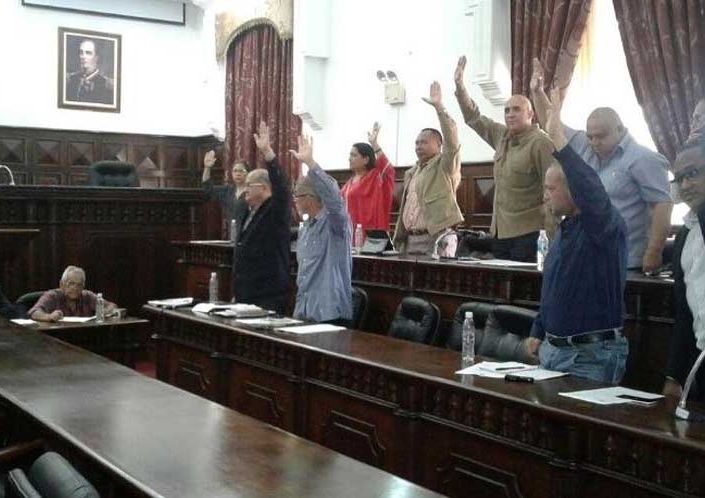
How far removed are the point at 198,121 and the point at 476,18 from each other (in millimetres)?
6024

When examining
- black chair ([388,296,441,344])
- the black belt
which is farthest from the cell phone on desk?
black chair ([388,296,441,344])

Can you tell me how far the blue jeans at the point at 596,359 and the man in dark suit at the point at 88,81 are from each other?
10.0 metres

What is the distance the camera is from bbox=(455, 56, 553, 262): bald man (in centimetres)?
531

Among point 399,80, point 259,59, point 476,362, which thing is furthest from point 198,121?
point 476,362

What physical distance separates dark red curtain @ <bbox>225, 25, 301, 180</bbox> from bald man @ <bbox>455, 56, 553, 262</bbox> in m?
4.83

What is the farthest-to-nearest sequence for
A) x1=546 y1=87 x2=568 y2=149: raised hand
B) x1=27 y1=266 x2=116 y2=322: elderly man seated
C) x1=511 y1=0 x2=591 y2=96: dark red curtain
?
x1=511 y1=0 x2=591 y2=96: dark red curtain
x1=27 y1=266 x2=116 y2=322: elderly man seated
x1=546 y1=87 x2=568 y2=149: raised hand

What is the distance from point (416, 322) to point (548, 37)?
361 cm

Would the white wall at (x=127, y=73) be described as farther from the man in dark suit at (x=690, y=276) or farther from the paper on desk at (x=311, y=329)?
the man in dark suit at (x=690, y=276)

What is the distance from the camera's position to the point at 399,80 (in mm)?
8922

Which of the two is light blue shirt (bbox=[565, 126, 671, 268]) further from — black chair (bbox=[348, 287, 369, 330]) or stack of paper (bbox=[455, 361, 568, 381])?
black chair (bbox=[348, 287, 369, 330])

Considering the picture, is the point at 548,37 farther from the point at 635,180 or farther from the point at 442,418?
the point at 442,418

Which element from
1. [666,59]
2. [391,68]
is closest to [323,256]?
[666,59]

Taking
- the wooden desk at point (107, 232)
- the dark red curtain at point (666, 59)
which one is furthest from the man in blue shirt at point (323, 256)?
the wooden desk at point (107, 232)

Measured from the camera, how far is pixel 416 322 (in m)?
4.62
